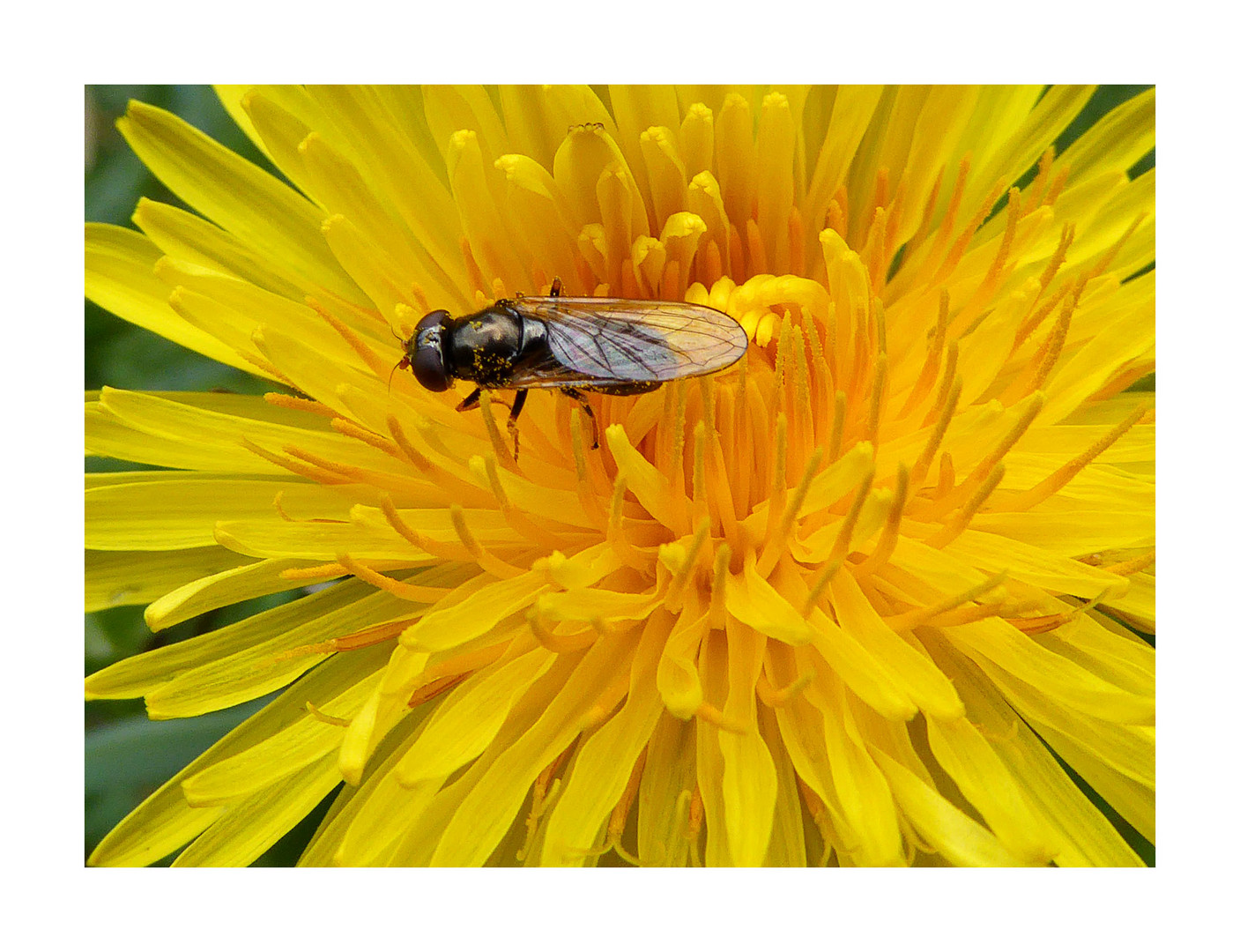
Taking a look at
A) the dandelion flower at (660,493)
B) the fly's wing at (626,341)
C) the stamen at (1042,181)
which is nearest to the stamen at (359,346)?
the dandelion flower at (660,493)

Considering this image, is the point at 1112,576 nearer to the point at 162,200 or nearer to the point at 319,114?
the point at 319,114

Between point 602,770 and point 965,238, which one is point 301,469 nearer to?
point 602,770

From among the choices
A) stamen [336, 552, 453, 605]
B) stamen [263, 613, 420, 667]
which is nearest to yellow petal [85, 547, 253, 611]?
stamen [263, 613, 420, 667]

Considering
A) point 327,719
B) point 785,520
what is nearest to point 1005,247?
point 785,520

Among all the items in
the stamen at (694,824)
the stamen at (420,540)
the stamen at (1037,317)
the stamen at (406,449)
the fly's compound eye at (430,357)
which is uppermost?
the stamen at (1037,317)

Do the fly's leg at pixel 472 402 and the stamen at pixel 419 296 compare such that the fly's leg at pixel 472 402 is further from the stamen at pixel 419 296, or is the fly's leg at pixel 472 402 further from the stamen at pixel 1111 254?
the stamen at pixel 1111 254

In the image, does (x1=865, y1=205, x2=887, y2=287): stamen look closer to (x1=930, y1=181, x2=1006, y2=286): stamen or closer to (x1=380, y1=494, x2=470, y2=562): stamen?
(x1=930, y1=181, x2=1006, y2=286): stamen
